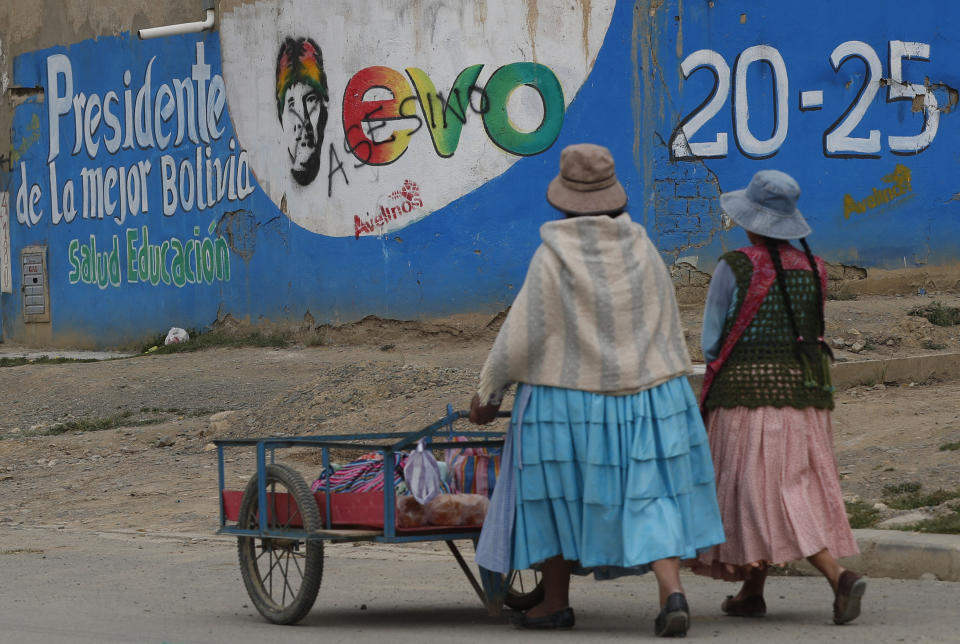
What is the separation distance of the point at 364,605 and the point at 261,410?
6.06 meters

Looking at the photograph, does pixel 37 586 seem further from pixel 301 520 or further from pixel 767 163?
pixel 767 163

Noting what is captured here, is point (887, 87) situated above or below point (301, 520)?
above

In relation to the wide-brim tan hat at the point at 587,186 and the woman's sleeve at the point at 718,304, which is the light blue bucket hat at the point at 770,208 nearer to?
the woman's sleeve at the point at 718,304

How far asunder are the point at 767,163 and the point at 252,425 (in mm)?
6696

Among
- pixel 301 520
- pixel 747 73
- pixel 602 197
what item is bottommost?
pixel 301 520

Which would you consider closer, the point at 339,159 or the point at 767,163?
the point at 767,163

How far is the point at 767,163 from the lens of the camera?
1543 centimetres

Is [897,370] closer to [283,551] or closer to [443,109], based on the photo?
[283,551]

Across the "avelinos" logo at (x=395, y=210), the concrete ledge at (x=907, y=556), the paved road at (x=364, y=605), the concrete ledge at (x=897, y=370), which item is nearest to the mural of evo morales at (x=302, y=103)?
the "avelinos" logo at (x=395, y=210)

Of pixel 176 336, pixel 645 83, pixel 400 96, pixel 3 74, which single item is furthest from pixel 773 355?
pixel 3 74

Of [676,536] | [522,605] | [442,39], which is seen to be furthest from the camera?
[442,39]

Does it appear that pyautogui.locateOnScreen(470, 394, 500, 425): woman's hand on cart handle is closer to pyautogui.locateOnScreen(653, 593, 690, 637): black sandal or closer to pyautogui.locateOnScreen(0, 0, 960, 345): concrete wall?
pyautogui.locateOnScreen(653, 593, 690, 637): black sandal

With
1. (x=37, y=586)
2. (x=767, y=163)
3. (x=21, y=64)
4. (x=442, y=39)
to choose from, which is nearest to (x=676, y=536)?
(x=37, y=586)

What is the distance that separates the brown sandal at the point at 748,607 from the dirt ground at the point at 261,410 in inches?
87.5
